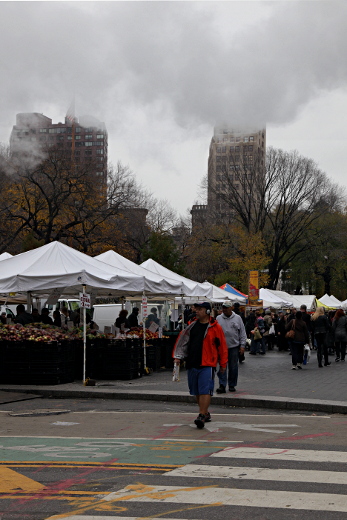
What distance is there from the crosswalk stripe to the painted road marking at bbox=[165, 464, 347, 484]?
49cm

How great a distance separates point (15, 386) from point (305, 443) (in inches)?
326

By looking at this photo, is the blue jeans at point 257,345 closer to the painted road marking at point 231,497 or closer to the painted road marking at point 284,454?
the painted road marking at point 284,454

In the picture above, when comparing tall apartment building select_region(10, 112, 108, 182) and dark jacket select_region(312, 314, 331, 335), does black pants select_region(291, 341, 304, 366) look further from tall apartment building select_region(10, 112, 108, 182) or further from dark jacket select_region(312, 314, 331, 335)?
tall apartment building select_region(10, 112, 108, 182)

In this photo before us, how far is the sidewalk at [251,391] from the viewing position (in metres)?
12.6

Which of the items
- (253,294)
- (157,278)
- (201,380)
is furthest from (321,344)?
(253,294)

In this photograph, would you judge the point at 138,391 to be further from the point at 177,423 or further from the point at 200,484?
the point at 200,484

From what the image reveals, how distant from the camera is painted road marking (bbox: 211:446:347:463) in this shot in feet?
24.6

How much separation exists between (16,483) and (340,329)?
18.5 metres

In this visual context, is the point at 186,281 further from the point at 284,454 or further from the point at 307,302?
the point at 307,302

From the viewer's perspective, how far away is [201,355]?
990cm

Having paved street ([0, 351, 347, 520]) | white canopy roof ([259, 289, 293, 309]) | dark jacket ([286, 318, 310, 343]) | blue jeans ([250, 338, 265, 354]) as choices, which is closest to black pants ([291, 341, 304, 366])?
dark jacket ([286, 318, 310, 343])

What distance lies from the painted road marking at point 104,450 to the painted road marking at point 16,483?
74 cm

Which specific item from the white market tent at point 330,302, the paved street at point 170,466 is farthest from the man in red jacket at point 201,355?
the white market tent at point 330,302

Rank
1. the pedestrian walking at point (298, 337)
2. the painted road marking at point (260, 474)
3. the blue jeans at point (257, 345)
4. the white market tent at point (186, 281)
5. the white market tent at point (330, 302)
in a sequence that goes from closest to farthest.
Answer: the painted road marking at point (260, 474) < the pedestrian walking at point (298, 337) < the white market tent at point (186, 281) < the blue jeans at point (257, 345) < the white market tent at point (330, 302)
